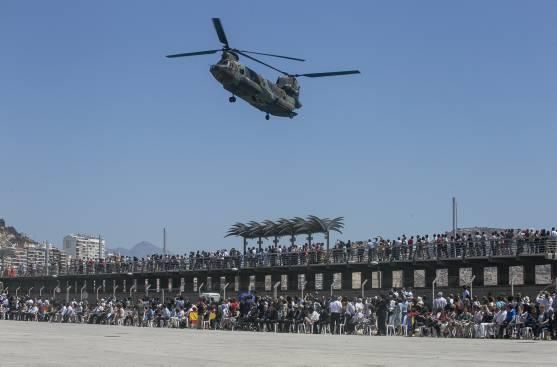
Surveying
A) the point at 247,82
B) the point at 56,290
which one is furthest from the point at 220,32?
the point at 56,290

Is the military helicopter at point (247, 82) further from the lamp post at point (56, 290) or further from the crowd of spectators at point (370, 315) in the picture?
the lamp post at point (56, 290)

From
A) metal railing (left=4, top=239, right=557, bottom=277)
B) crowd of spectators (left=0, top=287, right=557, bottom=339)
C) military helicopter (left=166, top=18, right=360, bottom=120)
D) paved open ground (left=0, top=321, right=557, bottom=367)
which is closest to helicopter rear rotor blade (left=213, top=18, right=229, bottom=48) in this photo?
military helicopter (left=166, top=18, right=360, bottom=120)

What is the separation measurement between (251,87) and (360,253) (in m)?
15.9

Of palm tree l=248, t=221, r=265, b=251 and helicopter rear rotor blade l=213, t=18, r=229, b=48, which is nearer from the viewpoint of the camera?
helicopter rear rotor blade l=213, t=18, r=229, b=48

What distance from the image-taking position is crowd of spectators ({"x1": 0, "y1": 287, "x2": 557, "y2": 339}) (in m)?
31.5

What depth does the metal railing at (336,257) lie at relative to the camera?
1909 inches

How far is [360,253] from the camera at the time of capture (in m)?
57.5

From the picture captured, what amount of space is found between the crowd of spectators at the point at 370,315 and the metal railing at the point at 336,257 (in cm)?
848

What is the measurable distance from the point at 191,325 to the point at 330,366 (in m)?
27.0

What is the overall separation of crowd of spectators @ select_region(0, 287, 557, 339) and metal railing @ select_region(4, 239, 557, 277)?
8475mm

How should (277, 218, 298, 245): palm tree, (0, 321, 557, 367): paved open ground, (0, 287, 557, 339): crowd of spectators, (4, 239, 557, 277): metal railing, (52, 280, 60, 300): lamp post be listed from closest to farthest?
(0, 321, 557, 367): paved open ground < (0, 287, 557, 339): crowd of spectators < (4, 239, 557, 277): metal railing < (277, 218, 298, 245): palm tree < (52, 280, 60, 300): lamp post

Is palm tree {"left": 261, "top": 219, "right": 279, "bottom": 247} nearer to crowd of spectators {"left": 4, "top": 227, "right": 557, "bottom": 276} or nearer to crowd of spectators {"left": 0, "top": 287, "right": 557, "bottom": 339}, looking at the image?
crowd of spectators {"left": 4, "top": 227, "right": 557, "bottom": 276}

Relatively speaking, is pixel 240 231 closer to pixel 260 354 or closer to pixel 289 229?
pixel 289 229

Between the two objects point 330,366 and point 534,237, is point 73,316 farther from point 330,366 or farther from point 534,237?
point 330,366
